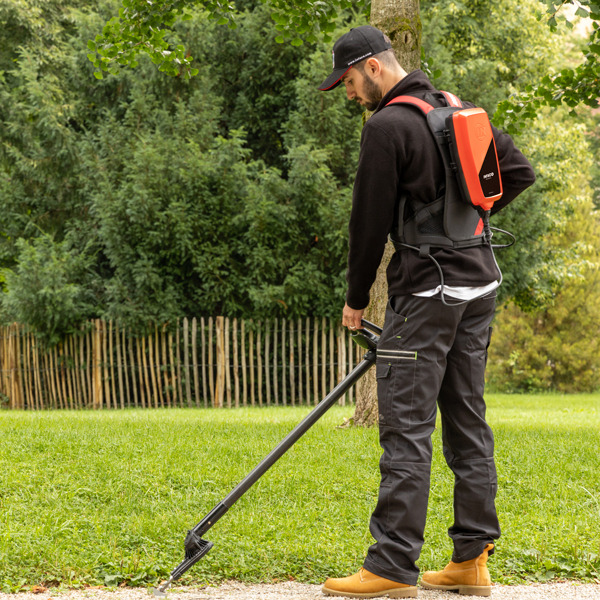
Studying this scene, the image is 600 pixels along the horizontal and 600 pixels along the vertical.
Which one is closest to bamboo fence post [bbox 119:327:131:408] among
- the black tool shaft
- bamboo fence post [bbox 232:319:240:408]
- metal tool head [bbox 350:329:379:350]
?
bamboo fence post [bbox 232:319:240:408]

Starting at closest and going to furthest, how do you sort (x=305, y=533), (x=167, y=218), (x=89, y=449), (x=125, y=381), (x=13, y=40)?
(x=305, y=533)
(x=89, y=449)
(x=167, y=218)
(x=125, y=381)
(x=13, y=40)

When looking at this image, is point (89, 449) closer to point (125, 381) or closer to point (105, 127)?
point (125, 381)

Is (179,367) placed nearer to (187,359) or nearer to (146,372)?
(187,359)

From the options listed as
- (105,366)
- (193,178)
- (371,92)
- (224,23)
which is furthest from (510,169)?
(105,366)

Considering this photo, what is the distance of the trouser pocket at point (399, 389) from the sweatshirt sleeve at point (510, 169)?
2.80ft

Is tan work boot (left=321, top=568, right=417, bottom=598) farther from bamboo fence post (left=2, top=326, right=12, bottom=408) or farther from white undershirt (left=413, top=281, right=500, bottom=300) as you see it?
bamboo fence post (left=2, top=326, right=12, bottom=408)

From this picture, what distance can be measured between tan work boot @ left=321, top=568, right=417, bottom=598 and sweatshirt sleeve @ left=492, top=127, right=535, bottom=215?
164 centimetres

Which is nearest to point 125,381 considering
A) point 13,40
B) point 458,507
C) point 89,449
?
point 89,449

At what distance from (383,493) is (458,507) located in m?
0.42

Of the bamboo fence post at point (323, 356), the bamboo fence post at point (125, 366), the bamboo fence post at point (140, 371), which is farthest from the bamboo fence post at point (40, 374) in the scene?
the bamboo fence post at point (323, 356)

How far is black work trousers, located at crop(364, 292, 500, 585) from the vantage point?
269cm

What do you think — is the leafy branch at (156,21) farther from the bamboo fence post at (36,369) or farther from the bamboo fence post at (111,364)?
the bamboo fence post at (36,369)

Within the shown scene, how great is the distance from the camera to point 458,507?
9.63 feet

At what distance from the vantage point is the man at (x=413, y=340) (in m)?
2.70
